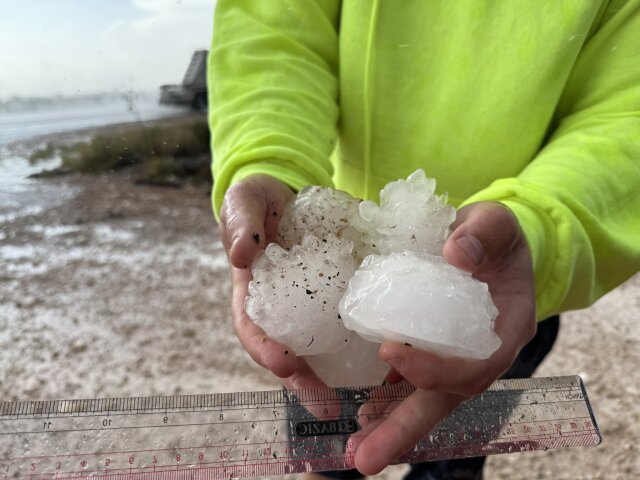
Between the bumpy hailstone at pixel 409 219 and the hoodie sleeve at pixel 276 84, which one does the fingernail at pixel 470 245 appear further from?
the hoodie sleeve at pixel 276 84

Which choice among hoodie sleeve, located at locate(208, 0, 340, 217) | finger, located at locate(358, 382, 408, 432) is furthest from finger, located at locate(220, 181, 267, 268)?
finger, located at locate(358, 382, 408, 432)

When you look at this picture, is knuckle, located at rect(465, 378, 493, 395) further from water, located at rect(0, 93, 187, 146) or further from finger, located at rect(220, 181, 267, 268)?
water, located at rect(0, 93, 187, 146)

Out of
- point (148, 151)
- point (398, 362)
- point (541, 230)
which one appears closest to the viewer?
point (398, 362)

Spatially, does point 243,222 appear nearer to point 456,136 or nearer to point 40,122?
point 456,136

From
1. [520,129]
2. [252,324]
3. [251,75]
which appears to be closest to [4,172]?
[251,75]

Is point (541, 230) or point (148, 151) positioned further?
point (148, 151)

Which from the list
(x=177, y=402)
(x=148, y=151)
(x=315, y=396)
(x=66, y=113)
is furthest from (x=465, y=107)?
(x=148, y=151)

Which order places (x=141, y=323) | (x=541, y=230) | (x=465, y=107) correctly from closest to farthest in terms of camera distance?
(x=541, y=230) < (x=465, y=107) < (x=141, y=323)

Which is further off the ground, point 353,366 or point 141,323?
point 353,366

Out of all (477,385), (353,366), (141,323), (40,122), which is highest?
(477,385)
